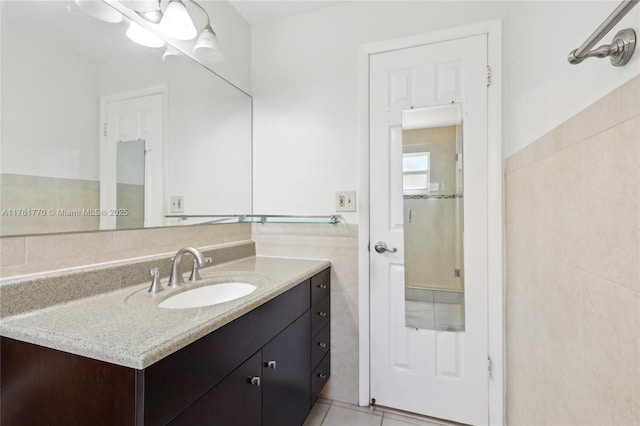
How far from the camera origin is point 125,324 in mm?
750

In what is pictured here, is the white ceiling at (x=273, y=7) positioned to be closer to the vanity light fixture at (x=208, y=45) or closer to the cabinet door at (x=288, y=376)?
the vanity light fixture at (x=208, y=45)

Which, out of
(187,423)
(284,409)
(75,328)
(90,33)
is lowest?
(284,409)

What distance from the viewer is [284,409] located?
3.83 ft

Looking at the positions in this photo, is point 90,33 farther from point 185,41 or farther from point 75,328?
point 75,328

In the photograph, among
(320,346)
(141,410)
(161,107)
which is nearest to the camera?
(141,410)

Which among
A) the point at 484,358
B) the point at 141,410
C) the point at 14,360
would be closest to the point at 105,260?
the point at 14,360

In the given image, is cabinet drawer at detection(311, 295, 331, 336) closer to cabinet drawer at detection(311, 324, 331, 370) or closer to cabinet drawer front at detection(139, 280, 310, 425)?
cabinet drawer at detection(311, 324, 331, 370)

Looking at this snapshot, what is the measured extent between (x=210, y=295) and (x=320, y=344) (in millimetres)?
670

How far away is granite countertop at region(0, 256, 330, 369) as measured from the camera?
2.06ft

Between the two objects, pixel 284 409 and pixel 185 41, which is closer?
pixel 284 409

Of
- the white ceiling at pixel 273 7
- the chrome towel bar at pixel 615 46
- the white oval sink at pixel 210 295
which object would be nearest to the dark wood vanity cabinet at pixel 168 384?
the white oval sink at pixel 210 295

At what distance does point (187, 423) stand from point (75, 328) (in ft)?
1.21

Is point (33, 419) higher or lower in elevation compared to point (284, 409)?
higher

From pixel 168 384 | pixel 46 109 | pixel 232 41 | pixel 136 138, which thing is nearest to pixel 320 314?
pixel 168 384
